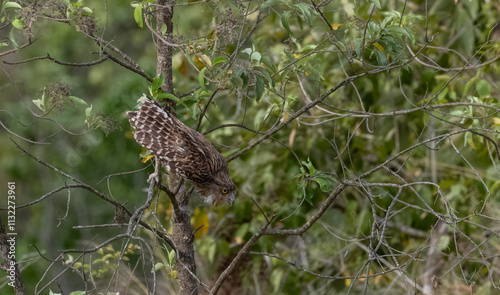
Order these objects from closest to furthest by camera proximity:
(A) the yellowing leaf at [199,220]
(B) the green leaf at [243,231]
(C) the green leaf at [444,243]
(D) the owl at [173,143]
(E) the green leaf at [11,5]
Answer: (E) the green leaf at [11,5] → (D) the owl at [173,143] → (C) the green leaf at [444,243] → (A) the yellowing leaf at [199,220] → (B) the green leaf at [243,231]

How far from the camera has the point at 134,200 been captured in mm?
8781

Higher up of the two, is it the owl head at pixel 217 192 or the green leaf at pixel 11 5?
the green leaf at pixel 11 5

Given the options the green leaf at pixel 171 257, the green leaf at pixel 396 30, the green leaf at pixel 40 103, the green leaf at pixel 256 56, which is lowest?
the green leaf at pixel 171 257

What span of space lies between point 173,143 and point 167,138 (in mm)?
46

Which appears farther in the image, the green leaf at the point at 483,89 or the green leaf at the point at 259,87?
the green leaf at the point at 483,89

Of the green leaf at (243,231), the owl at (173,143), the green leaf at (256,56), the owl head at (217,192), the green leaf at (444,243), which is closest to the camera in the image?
the green leaf at (256,56)

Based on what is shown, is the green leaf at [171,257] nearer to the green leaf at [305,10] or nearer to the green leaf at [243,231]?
the green leaf at [305,10]

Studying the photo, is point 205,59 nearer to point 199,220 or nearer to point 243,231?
point 199,220

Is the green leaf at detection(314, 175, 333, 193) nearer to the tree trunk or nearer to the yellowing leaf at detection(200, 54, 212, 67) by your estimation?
the tree trunk

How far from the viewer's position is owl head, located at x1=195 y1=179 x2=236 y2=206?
3.79 meters

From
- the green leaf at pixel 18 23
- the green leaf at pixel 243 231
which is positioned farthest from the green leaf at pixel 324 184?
the green leaf at pixel 243 231

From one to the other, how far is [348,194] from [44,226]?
638cm

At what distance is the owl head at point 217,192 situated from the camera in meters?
3.79

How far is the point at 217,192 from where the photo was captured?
386 centimetres
